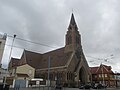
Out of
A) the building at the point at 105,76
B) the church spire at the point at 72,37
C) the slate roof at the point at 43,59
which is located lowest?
the building at the point at 105,76

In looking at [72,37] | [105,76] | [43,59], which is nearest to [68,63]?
[72,37]

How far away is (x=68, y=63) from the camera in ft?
171

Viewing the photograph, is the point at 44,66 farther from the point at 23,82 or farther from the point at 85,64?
the point at 23,82

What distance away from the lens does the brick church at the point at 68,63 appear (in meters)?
52.1

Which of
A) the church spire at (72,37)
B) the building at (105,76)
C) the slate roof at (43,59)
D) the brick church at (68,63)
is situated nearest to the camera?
the brick church at (68,63)

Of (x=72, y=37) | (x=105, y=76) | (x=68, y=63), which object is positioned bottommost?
(x=105, y=76)

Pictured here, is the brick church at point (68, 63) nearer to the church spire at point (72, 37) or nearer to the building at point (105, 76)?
the church spire at point (72, 37)

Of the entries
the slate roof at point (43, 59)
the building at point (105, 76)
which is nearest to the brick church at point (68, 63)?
the slate roof at point (43, 59)

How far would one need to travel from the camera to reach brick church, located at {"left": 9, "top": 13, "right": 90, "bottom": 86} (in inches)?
2052

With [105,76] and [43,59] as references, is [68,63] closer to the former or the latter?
[43,59]

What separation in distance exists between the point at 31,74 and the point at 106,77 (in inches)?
1301

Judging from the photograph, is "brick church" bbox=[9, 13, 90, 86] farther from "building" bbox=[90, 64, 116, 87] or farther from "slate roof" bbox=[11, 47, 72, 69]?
"building" bbox=[90, 64, 116, 87]

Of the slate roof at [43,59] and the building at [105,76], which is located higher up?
the slate roof at [43,59]

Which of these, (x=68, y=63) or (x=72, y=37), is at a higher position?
(x=72, y=37)
